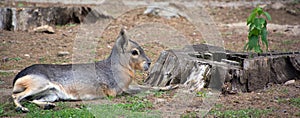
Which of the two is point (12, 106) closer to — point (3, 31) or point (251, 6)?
point (3, 31)

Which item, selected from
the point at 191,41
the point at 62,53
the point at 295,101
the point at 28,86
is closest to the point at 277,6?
the point at 191,41

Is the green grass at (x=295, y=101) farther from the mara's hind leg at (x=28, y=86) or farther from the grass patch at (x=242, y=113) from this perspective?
the mara's hind leg at (x=28, y=86)

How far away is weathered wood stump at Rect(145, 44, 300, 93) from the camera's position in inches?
301

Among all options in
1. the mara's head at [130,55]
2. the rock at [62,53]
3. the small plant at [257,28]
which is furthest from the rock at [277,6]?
the mara's head at [130,55]

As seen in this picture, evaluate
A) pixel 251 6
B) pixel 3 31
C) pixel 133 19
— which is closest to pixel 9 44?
pixel 3 31

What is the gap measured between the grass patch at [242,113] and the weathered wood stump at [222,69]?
1052mm

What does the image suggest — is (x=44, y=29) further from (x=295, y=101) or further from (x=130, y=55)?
(x=295, y=101)

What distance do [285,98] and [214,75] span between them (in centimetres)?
113

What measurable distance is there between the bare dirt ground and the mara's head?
95 cm

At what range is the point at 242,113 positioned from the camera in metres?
6.47

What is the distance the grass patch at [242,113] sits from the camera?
636cm

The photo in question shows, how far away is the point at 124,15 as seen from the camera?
14.9 meters

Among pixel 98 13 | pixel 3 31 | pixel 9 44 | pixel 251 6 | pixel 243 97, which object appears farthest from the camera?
pixel 251 6

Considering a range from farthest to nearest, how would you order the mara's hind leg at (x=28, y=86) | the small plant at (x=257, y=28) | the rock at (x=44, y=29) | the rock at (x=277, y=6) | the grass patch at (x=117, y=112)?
the rock at (x=277, y=6)
the rock at (x=44, y=29)
the small plant at (x=257, y=28)
the mara's hind leg at (x=28, y=86)
the grass patch at (x=117, y=112)
